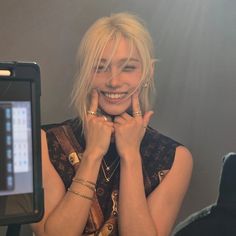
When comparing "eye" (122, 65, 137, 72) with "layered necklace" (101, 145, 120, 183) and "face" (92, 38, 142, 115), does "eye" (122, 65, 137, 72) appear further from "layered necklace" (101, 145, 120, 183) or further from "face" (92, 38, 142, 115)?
"layered necklace" (101, 145, 120, 183)

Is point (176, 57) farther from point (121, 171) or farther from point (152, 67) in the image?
point (121, 171)

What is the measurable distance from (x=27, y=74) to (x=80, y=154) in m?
0.30

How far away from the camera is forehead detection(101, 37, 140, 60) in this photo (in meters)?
0.74

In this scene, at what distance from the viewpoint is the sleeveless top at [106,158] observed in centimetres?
74

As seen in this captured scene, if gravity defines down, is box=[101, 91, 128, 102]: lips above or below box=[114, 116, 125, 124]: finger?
above

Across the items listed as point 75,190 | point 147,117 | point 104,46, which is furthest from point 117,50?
point 75,190

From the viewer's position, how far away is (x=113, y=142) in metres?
0.74

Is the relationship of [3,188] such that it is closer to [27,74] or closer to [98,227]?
[27,74]

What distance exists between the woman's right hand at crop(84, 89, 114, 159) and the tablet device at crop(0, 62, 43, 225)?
255mm

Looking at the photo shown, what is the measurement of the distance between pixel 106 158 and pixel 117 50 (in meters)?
0.18

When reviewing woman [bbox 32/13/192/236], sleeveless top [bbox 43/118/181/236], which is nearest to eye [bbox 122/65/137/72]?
woman [bbox 32/13/192/236]

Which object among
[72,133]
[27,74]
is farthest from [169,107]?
[27,74]

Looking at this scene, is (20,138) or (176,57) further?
(176,57)

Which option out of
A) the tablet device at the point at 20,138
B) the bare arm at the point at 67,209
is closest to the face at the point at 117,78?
the bare arm at the point at 67,209
